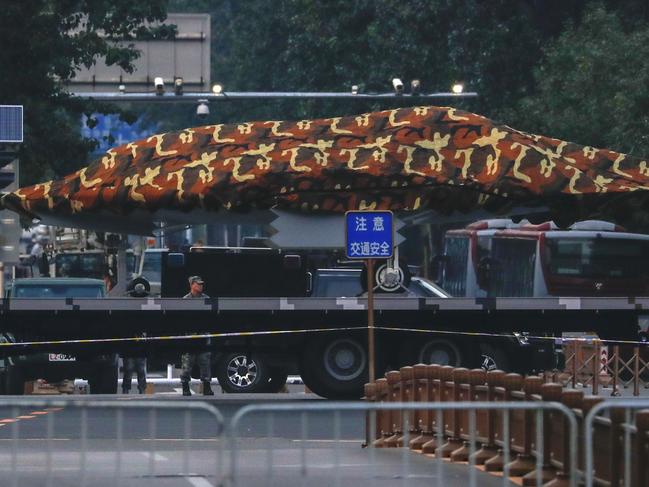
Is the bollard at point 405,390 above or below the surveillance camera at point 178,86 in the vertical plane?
below

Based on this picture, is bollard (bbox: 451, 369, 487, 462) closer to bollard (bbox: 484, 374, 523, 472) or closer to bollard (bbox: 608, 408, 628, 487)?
bollard (bbox: 484, 374, 523, 472)

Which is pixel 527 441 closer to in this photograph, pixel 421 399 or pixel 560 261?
pixel 421 399

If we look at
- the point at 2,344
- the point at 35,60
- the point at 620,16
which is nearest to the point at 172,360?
the point at 2,344

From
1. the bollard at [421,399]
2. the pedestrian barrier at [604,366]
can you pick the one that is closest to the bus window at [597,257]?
the pedestrian barrier at [604,366]

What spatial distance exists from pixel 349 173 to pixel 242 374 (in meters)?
3.41

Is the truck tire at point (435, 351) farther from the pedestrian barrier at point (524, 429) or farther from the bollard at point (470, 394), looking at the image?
the bollard at point (470, 394)

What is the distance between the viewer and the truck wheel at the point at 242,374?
95.5ft

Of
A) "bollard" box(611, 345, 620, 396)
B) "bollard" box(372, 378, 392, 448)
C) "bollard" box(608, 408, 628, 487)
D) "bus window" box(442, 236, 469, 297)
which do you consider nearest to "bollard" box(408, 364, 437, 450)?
"bollard" box(372, 378, 392, 448)

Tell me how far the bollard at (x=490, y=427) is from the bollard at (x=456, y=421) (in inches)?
16.4

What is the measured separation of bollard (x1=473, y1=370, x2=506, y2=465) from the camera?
1401cm

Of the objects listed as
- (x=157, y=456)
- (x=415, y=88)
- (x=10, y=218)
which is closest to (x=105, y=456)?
(x=157, y=456)

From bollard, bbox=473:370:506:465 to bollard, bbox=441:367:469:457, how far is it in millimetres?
416

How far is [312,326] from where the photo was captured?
88.4ft

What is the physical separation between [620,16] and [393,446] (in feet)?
117
